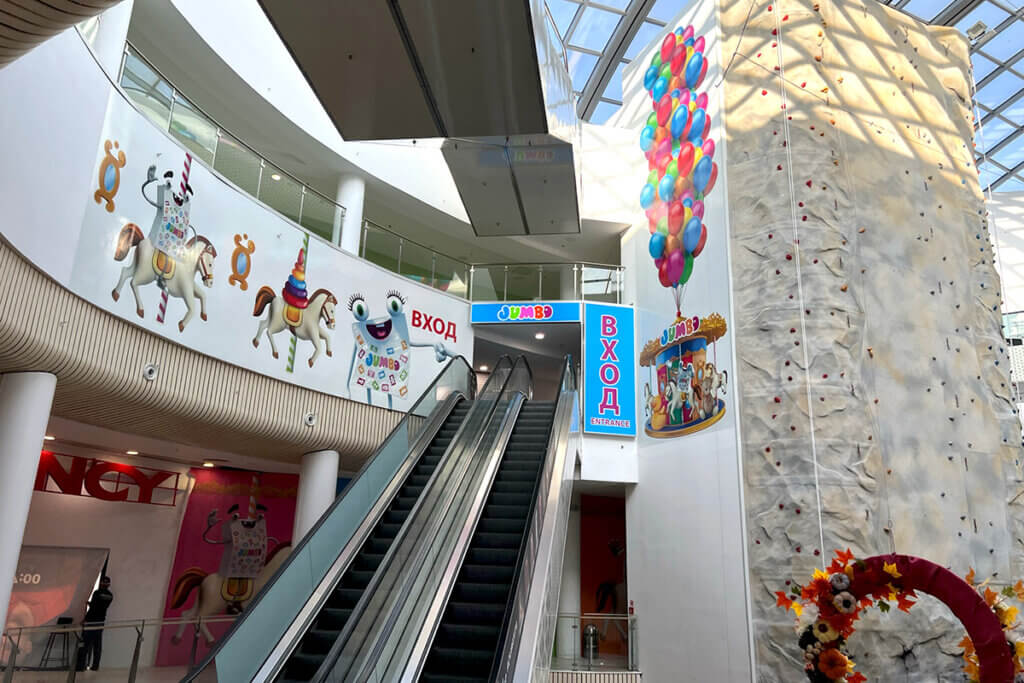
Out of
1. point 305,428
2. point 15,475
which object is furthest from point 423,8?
point 305,428

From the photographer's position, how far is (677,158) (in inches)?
563

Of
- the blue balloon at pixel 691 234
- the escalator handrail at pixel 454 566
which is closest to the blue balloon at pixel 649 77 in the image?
the blue balloon at pixel 691 234

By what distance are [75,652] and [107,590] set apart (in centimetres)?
414

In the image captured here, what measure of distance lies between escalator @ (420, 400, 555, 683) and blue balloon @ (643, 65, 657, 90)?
384 inches

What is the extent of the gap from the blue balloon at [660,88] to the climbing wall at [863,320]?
200 centimetres

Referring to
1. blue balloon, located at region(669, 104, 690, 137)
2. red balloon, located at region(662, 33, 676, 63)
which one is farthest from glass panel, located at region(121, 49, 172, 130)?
red balloon, located at region(662, 33, 676, 63)

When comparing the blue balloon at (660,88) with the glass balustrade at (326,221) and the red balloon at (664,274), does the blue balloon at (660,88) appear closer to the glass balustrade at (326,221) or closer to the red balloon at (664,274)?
the red balloon at (664,274)

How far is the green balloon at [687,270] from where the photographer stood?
1341 cm

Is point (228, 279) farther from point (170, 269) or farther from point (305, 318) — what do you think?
point (305, 318)

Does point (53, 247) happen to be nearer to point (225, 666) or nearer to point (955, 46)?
point (225, 666)

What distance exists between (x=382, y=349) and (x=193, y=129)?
16.1 feet

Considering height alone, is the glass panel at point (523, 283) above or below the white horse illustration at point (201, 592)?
above

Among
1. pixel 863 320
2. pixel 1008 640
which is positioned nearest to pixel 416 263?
pixel 863 320

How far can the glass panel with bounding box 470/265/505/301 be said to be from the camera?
53.2 ft
